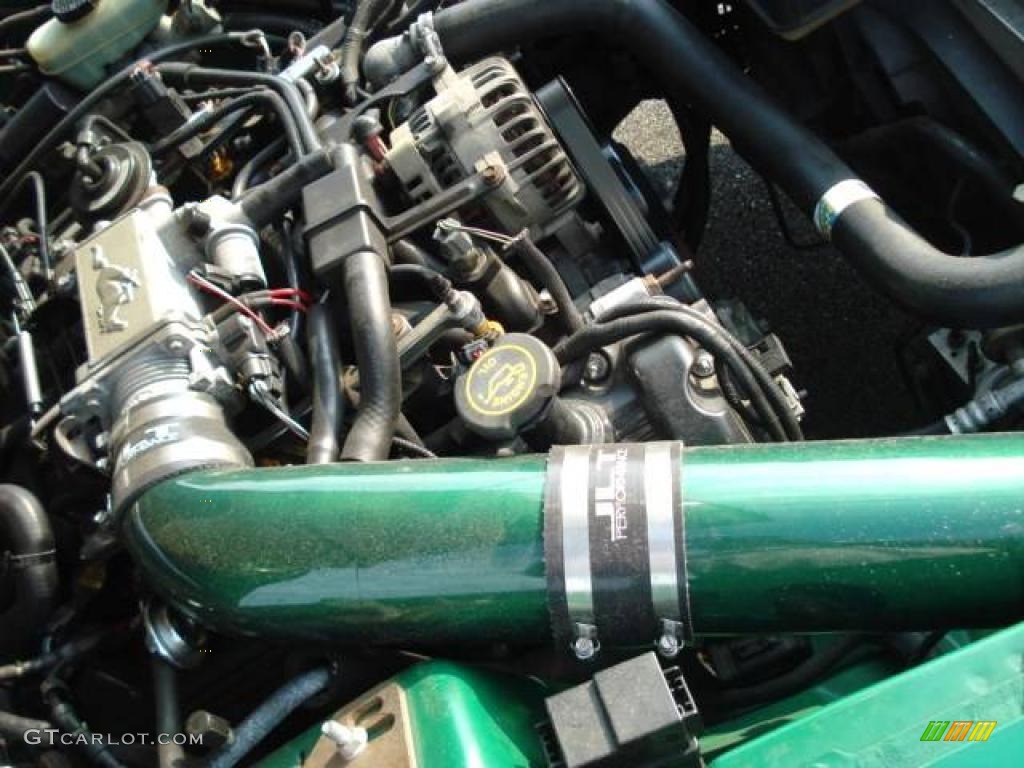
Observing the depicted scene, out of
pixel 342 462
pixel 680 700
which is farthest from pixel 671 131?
pixel 680 700

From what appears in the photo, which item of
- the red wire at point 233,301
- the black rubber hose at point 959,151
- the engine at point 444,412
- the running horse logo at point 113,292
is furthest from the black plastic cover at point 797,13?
the running horse logo at point 113,292

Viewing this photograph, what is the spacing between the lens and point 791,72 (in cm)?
179

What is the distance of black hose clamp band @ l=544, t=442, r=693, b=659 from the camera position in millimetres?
1085

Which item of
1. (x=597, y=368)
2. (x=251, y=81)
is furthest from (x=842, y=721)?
(x=251, y=81)

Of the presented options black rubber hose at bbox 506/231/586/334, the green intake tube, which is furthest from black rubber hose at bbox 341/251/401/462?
black rubber hose at bbox 506/231/586/334

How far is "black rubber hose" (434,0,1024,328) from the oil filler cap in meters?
0.45

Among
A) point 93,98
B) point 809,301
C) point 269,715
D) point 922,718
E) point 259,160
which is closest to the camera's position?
point 922,718

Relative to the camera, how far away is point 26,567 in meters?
1.51

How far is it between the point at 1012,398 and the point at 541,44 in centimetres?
96

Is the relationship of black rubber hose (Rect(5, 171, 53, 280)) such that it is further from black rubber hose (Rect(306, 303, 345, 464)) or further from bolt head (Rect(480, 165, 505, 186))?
bolt head (Rect(480, 165, 505, 186))

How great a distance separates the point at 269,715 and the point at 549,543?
1.39 feet

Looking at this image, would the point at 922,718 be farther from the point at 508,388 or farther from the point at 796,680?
the point at 508,388

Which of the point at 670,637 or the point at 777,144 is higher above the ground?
the point at 777,144

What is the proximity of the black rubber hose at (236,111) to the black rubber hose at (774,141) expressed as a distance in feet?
0.90
